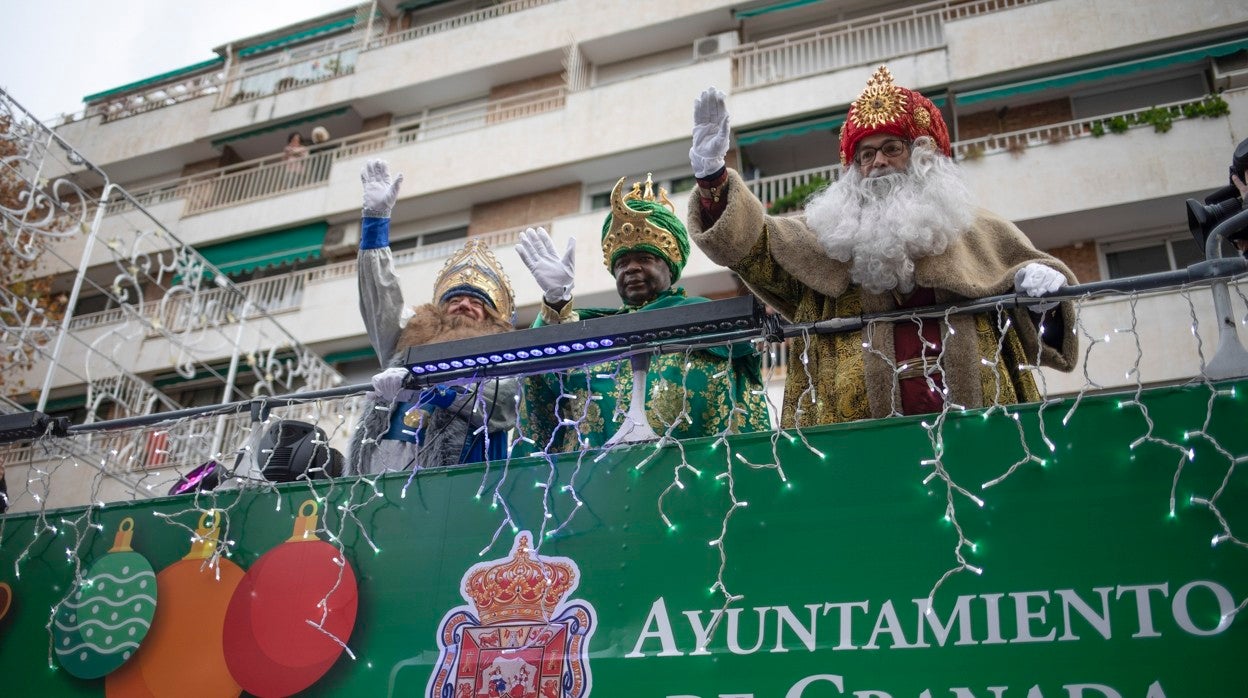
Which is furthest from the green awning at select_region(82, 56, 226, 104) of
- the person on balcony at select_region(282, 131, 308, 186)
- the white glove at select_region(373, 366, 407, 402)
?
the white glove at select_region(373, 366, 407, 402)

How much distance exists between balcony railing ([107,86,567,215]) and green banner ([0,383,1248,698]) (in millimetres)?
9185

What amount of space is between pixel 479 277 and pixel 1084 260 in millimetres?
6800

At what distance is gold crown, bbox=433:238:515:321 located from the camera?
4719 millimetres

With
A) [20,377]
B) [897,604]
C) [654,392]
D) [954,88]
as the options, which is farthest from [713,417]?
[20,377]

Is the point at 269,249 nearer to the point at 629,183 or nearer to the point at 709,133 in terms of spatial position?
the point at 629,183

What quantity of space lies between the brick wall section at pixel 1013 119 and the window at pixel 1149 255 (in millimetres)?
1340

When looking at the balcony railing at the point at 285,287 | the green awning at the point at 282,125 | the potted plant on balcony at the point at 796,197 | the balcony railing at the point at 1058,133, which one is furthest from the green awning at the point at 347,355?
the balcony railing at the point at 1058,133

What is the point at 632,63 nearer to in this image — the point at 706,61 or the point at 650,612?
the point at 706,61

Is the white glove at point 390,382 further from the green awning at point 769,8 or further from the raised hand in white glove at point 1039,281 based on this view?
the green awning at point 769,8

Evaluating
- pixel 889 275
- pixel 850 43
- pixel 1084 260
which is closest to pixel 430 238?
pixel 850 43

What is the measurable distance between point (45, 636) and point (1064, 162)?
842cm

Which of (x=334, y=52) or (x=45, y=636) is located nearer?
(x=45, y=636)

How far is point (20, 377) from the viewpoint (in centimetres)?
1290

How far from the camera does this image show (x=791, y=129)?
10.8 m
